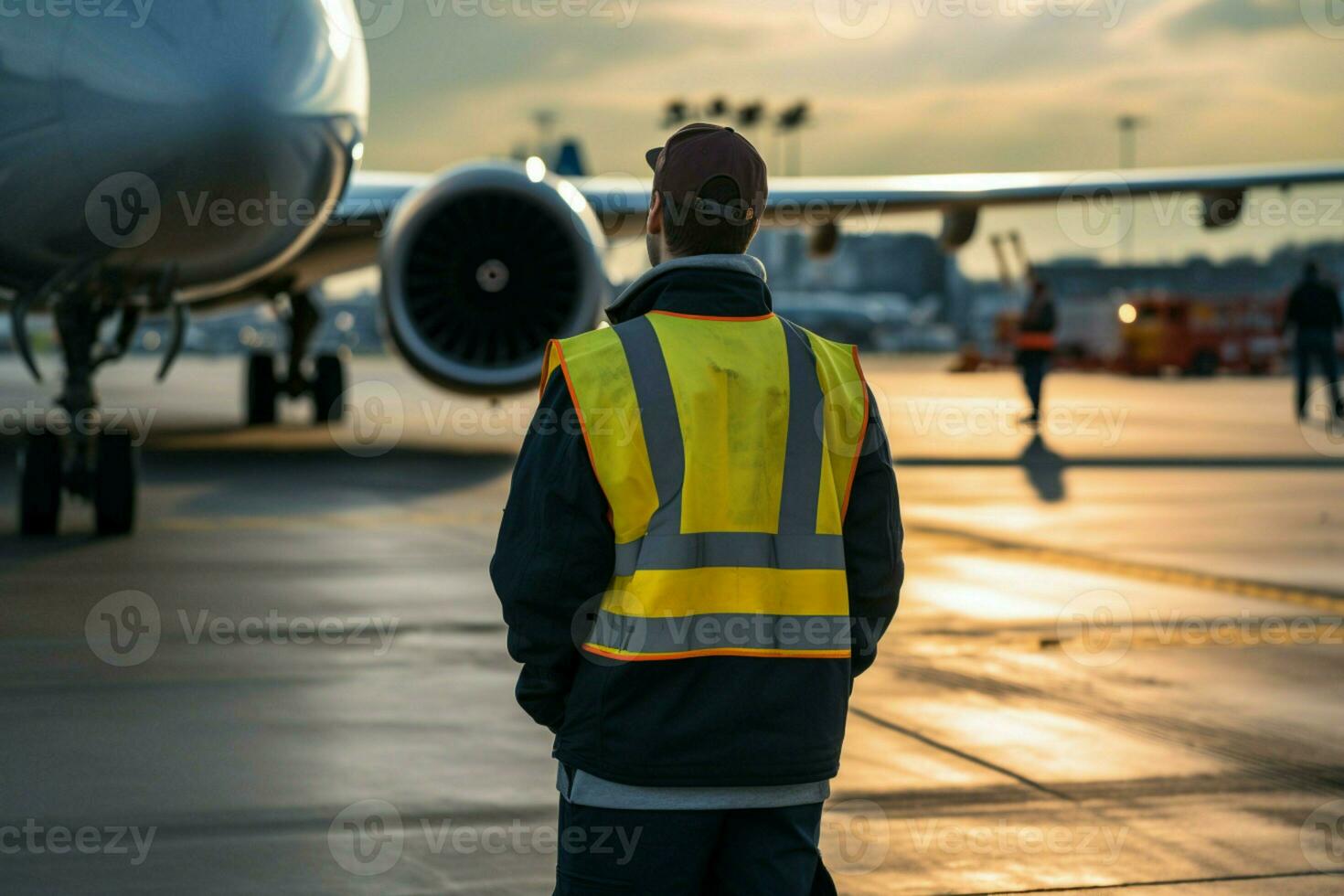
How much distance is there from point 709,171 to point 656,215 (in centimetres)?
10

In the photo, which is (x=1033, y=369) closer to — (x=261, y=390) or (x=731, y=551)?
(x=261, y=390)

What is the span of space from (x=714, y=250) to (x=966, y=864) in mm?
1823

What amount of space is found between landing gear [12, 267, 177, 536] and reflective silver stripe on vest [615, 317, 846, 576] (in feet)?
21.4

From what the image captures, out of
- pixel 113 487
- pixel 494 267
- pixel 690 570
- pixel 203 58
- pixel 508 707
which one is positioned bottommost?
pixel 508 707

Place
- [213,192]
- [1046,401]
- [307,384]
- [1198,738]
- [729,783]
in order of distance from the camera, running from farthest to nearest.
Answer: [1046,401]
[307,384]
[213,192]
[1198,738]
[729,783]

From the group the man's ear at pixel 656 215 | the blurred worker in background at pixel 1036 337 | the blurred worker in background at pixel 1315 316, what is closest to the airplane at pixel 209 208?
the man's ear at pixel 656 215

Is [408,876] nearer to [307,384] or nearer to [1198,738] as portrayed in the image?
[1198,738]

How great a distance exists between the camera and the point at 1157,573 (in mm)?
7797

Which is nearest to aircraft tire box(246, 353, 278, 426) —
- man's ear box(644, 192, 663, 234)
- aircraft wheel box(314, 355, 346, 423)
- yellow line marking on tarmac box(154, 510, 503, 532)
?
aircraft wheel box(314, 355, 346, 423)

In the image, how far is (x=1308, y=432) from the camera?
17281 millimetres

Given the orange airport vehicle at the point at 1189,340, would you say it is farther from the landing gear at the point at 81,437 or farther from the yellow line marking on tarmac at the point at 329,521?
the landing gear at the point at 81,437

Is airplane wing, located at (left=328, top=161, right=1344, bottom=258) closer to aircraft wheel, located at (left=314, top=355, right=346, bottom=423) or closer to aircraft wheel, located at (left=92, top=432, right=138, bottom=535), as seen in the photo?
aircraft wheel, located at (left=314, top=355, right=346, bottom=423)

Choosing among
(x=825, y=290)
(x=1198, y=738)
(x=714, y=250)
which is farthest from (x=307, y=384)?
(x=825, y=290)

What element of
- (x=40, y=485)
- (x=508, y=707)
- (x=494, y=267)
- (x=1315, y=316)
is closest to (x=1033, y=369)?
(x=1315, y=316)
